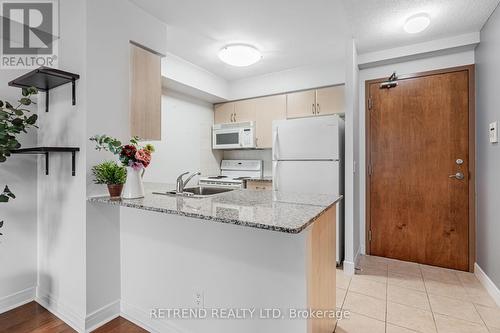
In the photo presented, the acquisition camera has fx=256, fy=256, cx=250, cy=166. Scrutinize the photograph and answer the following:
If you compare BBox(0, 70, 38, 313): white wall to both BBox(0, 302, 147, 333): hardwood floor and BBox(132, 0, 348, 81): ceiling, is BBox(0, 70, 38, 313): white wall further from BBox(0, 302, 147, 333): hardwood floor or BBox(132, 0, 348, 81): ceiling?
BBox(132, 0, 348, 81): ceiling

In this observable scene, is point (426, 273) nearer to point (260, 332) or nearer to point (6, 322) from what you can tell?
point (260, 332)

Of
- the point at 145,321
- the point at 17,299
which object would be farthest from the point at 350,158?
the point at 17,299

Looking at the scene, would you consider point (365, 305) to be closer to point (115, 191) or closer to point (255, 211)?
point (255, 211)

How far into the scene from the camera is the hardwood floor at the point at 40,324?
1713 mm

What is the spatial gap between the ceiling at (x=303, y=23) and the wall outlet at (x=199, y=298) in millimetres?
2045

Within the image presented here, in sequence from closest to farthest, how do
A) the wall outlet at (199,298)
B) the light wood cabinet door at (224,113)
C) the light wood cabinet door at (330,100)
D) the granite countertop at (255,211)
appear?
the granite countertop at (255,211) → the wall outlet at (199,298) → the light wood cabinet door at (330,100) → the light wood cabinet door at (224,113)

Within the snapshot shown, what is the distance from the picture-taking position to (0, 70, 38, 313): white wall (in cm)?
197

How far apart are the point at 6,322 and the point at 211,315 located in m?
1.53

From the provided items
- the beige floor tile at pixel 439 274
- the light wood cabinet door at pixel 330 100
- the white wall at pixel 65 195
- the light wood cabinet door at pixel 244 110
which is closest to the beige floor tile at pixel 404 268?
the beige floor tile at pixel 439 274

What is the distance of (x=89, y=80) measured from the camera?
5.50 feet

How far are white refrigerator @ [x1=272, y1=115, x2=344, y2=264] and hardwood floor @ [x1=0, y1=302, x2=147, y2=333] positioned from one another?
196cm

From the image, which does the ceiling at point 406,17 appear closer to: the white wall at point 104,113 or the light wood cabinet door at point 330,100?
the light wood cabinet door at point 330,100

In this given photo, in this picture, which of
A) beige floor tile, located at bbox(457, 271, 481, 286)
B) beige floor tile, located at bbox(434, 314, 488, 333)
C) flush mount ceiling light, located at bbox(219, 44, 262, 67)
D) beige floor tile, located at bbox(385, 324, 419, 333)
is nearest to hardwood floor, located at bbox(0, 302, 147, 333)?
beige floor tile, located at bbox(385, 324, 419, 333)

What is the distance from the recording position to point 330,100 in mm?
3256
